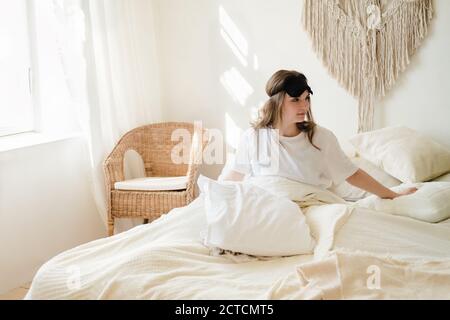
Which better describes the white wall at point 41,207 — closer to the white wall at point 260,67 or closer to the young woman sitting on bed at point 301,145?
the white wall at point 260,67

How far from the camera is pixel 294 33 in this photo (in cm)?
295

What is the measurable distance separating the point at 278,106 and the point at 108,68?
1387 millimetres

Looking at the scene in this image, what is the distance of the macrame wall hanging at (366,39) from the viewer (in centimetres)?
262

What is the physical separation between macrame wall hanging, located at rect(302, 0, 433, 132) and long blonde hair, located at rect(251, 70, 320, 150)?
86 cm

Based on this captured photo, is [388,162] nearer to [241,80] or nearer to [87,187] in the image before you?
[241,80]

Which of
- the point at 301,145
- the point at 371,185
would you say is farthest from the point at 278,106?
the point at 371,185

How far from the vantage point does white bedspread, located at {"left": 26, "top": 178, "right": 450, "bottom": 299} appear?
131cm

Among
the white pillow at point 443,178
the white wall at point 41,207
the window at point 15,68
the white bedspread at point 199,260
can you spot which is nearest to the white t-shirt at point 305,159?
the white bedspread at point 199,260

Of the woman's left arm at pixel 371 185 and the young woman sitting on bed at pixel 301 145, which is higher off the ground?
the young woman sitting on bed at pixel 301 145

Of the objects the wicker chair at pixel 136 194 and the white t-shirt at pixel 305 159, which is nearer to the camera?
the white t-shirt at pixel 305 159

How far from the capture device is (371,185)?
78.5 inches

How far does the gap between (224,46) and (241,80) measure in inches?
10.0

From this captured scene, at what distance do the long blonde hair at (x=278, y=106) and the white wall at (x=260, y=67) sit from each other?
867 millimetres

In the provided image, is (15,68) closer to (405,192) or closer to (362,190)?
(362,190)
